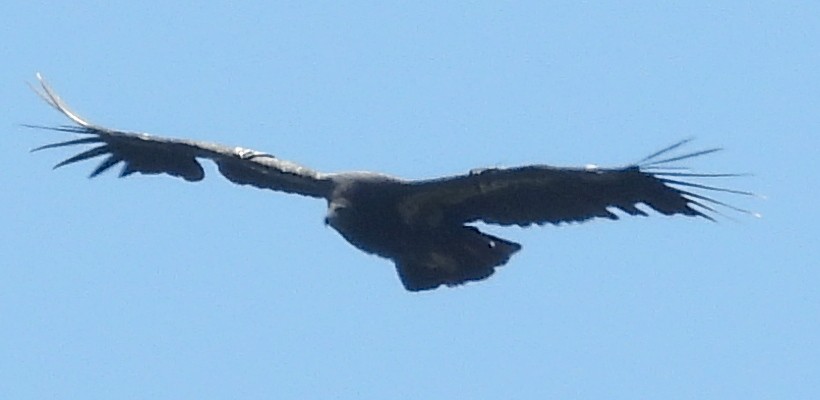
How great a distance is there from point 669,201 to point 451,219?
176 cm

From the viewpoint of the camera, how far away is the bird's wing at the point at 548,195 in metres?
14.8

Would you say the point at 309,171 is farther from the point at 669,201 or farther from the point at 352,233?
the point at 669,201

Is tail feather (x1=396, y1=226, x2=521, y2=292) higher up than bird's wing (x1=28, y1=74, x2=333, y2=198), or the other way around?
bird's wing (x1=28, y1=74, x2=333, y2=198)

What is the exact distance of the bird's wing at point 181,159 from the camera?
55.0 feet

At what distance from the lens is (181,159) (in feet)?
58.0

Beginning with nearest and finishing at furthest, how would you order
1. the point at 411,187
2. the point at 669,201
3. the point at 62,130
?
the point at 669,201
the point at 411,187
the point at 62,130

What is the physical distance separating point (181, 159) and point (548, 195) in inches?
136

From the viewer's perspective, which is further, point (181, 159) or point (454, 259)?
point (181, 159)

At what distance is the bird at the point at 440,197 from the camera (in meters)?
15.0

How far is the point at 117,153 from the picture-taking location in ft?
59.3

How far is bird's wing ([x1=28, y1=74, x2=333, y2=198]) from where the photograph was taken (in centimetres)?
1675

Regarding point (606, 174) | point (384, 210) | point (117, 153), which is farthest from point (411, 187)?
point (117, 153)

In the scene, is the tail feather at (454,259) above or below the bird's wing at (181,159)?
below

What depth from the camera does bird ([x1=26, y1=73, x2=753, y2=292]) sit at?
1495 centimetres
